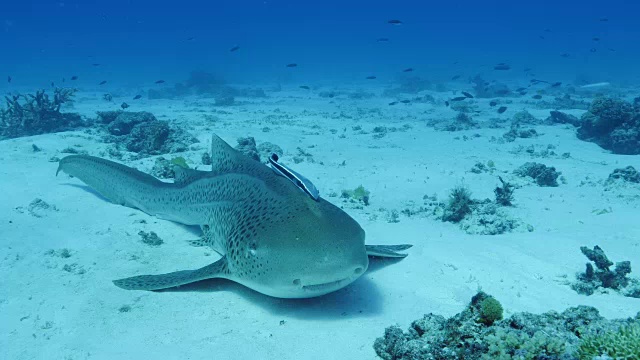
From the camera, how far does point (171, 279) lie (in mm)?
4691

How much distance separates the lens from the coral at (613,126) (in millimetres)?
14516

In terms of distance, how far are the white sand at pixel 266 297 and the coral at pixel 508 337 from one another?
594 millimetres

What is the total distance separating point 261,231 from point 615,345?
3079 millimetres

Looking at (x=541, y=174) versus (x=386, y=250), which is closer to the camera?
(x=386, y=250)

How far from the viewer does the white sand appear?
3914 mm

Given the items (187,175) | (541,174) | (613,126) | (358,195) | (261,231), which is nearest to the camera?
(261,231)

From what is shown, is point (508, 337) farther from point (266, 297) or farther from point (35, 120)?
point (35, 120)

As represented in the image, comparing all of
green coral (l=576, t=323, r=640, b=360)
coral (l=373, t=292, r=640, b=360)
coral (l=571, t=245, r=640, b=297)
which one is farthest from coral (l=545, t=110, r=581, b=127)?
green coral (l=576, t=323, r=640, b=360)

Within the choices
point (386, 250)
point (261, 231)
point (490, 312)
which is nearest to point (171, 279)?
point (261, 231)

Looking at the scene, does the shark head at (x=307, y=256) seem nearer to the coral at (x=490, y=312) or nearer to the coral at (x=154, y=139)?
the coral at (x=490, y=312)

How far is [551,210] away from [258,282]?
6610mm

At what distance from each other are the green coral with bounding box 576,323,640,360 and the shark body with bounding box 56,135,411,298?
188cm

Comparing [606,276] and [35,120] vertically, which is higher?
[35,120]

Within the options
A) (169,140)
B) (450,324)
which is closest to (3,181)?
(169,140)
